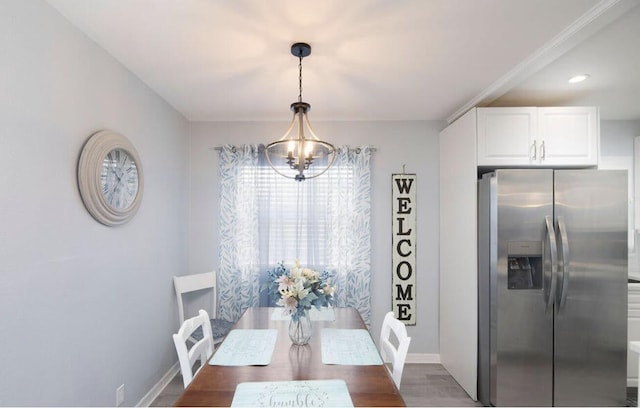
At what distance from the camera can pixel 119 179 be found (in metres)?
2.10

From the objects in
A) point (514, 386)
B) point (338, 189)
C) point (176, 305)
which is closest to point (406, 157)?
point (338, 189)

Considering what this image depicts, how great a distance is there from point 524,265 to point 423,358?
1.54m

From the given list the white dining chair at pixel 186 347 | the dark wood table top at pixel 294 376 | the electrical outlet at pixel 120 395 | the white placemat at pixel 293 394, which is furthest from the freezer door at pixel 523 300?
the electrical outlet at pixel 120 395

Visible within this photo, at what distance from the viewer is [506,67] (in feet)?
7.22

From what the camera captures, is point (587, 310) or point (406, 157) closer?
point (587, 310)

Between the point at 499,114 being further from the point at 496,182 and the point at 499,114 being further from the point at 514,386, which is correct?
the point at 514,386

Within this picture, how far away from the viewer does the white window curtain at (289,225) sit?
329 cm

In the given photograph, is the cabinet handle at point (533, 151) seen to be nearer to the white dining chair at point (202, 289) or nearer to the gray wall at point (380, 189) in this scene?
the gray wall at point (380, 189)

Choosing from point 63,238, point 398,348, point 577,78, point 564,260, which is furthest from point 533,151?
point 63,238

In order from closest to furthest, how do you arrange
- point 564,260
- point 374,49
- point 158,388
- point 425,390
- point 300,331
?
1. point 300,331
2. point 374,49
3. point 564,260
4. point 158,388
5. point 425,390

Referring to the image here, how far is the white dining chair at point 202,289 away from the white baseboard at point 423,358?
1.90 meters

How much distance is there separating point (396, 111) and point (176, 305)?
2.89 metres

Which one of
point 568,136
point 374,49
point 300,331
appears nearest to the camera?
point 300,331

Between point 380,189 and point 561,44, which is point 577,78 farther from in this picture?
point 380,189
